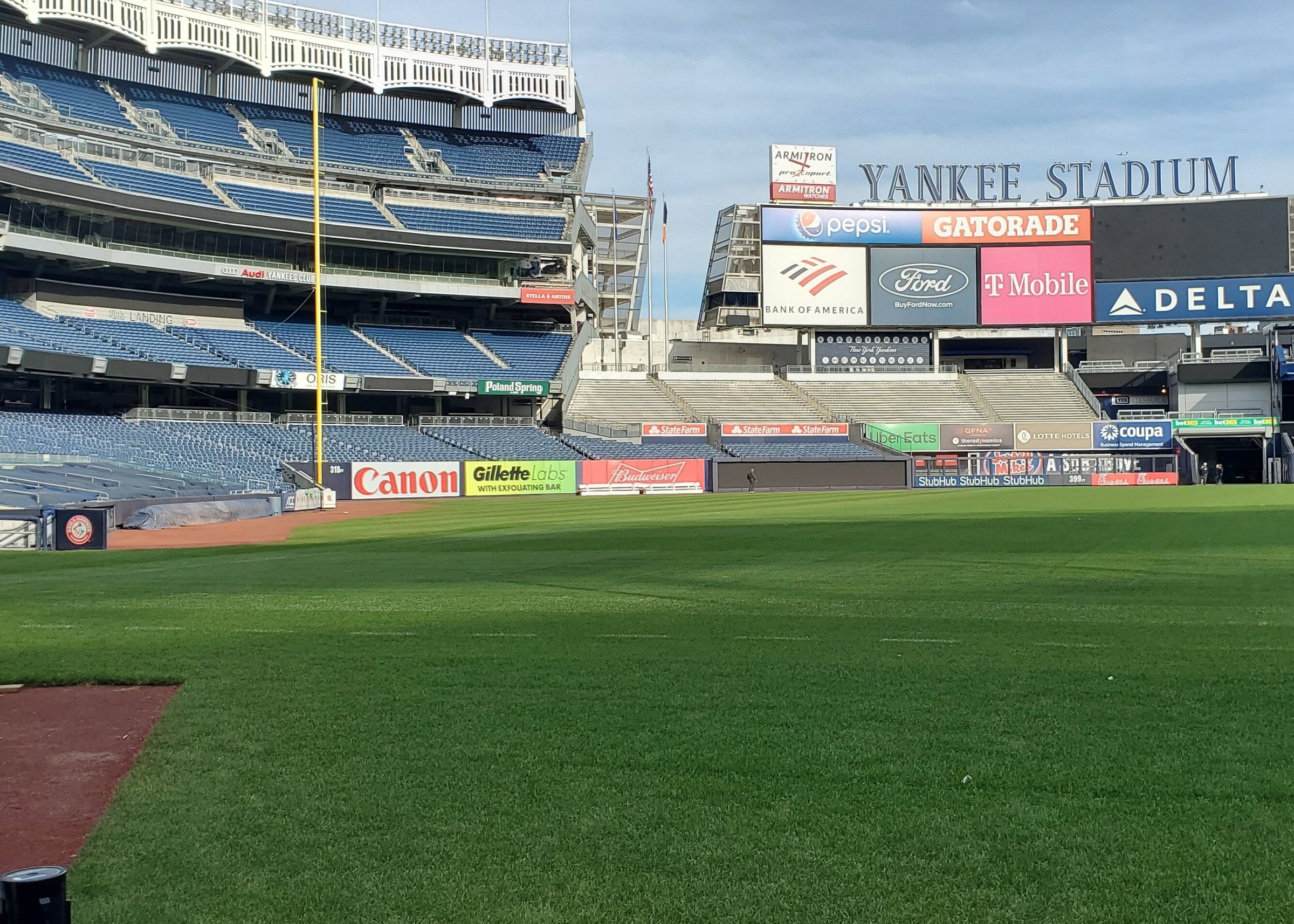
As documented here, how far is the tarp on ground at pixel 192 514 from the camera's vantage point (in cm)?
2897

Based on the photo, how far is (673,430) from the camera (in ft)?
191

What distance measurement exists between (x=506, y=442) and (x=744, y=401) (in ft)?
54.0

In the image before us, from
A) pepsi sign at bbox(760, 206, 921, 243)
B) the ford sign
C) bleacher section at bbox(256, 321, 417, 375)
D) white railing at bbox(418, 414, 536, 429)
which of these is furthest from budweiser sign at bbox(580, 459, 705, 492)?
the ford sign

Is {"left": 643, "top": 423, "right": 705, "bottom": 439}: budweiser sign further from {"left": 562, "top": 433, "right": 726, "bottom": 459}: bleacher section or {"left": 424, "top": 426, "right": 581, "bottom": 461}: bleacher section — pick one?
{"left": 424, "top": 426, "right": 581, "bottom": 461}: bleacher section

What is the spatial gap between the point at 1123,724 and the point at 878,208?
63.0 m

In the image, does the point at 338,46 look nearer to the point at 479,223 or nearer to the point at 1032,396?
the point at 479,223

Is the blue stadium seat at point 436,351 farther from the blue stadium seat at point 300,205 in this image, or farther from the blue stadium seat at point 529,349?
the blue stadium seat at point 300,205

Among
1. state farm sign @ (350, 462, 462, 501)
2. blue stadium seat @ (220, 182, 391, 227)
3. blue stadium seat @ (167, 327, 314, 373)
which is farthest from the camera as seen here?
blue stadium seat @ (220, 182, 391, 227)

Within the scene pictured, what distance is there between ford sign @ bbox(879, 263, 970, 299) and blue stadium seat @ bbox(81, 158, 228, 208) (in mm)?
37469

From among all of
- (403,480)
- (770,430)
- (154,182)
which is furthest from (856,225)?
A: (154,182)

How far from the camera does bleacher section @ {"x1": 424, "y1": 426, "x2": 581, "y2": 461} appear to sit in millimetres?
52500

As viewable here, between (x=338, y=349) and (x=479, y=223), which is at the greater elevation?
(x=479, y=223)

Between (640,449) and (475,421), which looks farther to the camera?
(475,421)

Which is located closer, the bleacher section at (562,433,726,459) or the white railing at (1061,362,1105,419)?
the bleacher section at (562,433,726,459)
